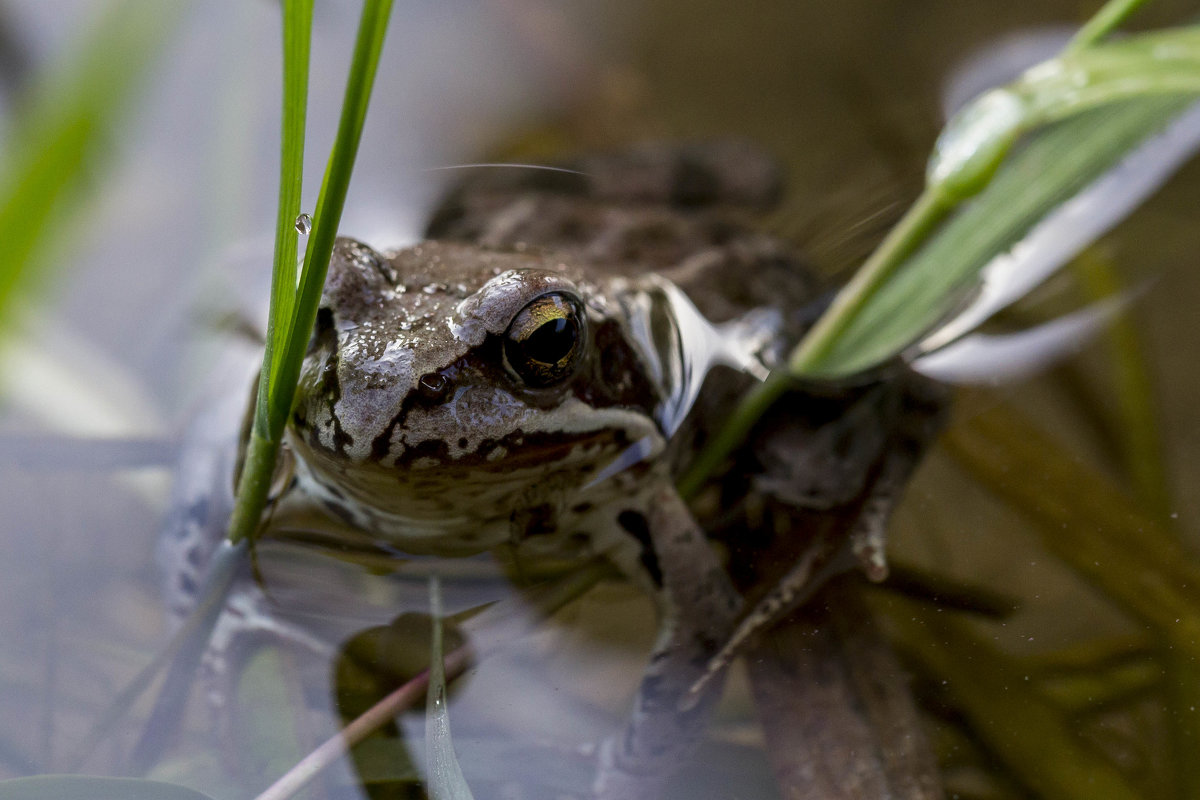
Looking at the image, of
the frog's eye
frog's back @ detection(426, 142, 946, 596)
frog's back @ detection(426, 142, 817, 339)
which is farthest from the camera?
frog's back @ detection(426, 142, 817, 339)

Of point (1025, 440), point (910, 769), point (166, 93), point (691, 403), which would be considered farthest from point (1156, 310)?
point (166, 93)

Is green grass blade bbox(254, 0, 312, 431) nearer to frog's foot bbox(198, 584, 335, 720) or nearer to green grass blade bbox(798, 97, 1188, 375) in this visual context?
frog's foot bbox(198, 584, 335, 720)

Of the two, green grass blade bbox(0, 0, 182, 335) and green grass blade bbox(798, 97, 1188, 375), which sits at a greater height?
green grass blade bbox(0, 0, 182, 335)

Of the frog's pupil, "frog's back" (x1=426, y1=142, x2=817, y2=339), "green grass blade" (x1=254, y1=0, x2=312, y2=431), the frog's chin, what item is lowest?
the frog's chin

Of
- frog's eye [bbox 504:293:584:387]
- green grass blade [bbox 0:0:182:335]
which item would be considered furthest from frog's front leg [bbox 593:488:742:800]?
green grass blade [bbox 0:0:182:335]

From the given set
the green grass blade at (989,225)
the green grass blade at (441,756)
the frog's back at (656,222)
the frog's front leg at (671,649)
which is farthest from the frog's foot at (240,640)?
the green grass blade at (989,225)

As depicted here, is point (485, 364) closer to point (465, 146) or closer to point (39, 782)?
point (39, 782)

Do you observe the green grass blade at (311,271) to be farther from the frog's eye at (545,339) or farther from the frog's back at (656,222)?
the frog's back at (656,222)
